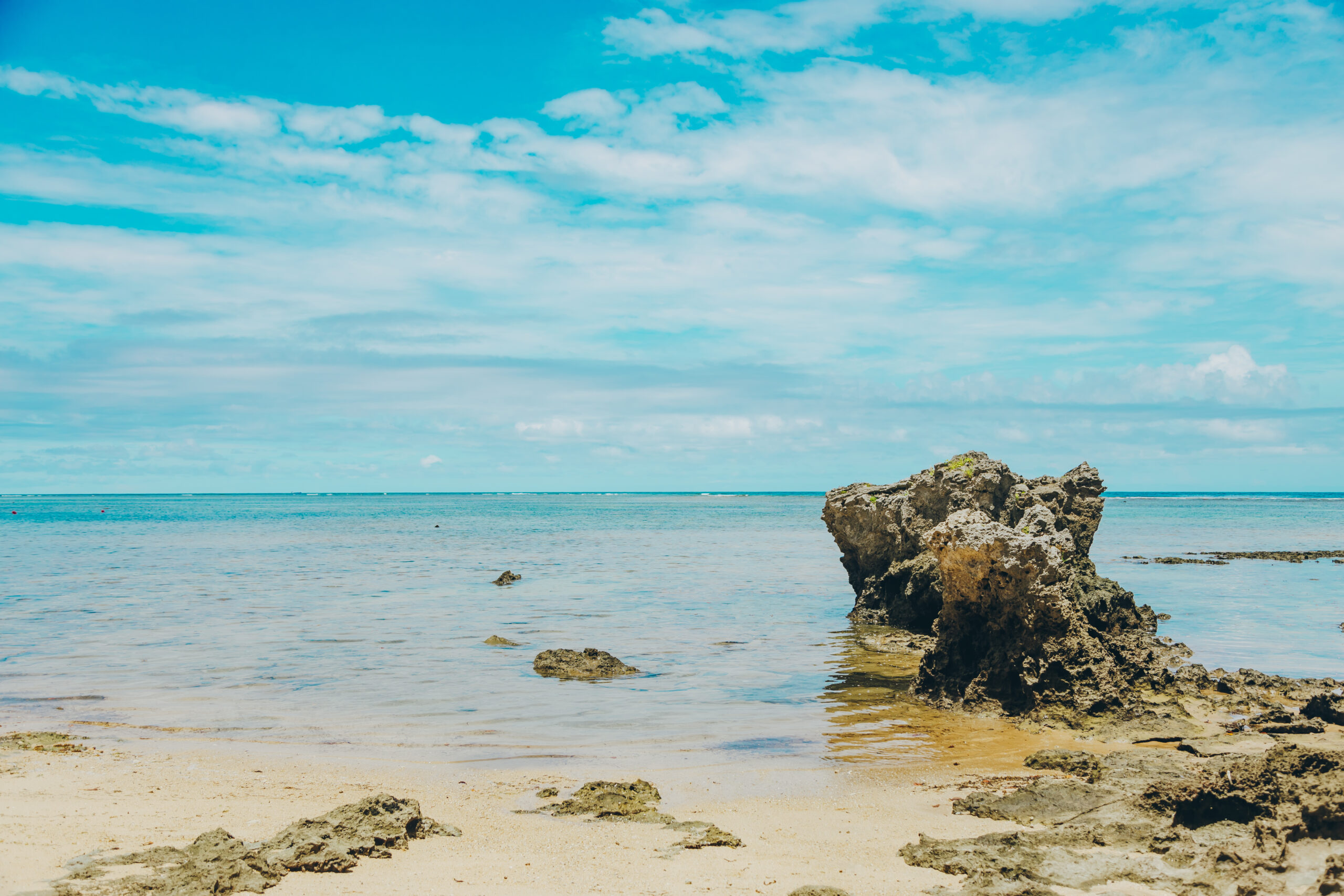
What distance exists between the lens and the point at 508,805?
27.4 feet

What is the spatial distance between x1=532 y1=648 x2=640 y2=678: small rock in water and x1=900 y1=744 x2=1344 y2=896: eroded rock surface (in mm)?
8182

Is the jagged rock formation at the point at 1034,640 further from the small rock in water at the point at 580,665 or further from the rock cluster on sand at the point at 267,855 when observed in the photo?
the rock cluster on sand at the point at 267,855

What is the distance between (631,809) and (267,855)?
306 centimetres

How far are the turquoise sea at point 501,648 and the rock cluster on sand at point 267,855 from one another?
2899 millimetres

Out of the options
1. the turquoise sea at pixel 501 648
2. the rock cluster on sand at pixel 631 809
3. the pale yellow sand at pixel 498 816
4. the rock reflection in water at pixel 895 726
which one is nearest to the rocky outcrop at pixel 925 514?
the turquoise sea at pixel 501 648

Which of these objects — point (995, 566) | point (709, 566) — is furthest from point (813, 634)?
point (709, 566)

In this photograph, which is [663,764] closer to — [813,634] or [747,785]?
[747,785]

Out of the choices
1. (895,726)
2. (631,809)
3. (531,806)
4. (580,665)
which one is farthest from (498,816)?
(580,665)

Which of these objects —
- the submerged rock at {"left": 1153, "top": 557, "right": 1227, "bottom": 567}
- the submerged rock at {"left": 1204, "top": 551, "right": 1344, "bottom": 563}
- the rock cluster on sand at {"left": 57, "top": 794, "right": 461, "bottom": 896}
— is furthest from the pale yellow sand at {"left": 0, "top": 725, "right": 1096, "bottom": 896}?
the submerged rock at {"left": 1204, "top": 551, "right": 1344, "bottom": 563}

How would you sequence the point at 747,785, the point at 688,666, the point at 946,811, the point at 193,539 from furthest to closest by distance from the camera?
the point at 193,539 → the point at 688,666 → the point at 747,785 → the point at 946,811

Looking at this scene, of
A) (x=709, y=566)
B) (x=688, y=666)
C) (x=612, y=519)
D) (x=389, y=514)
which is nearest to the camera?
(x=688, y=666)

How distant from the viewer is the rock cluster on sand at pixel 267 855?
19.4ft

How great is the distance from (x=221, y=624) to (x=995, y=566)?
658 inches

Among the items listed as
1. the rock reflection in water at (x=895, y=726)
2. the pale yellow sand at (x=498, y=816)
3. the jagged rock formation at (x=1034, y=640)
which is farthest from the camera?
the jagged rock formation at (x=1034, y=640)
